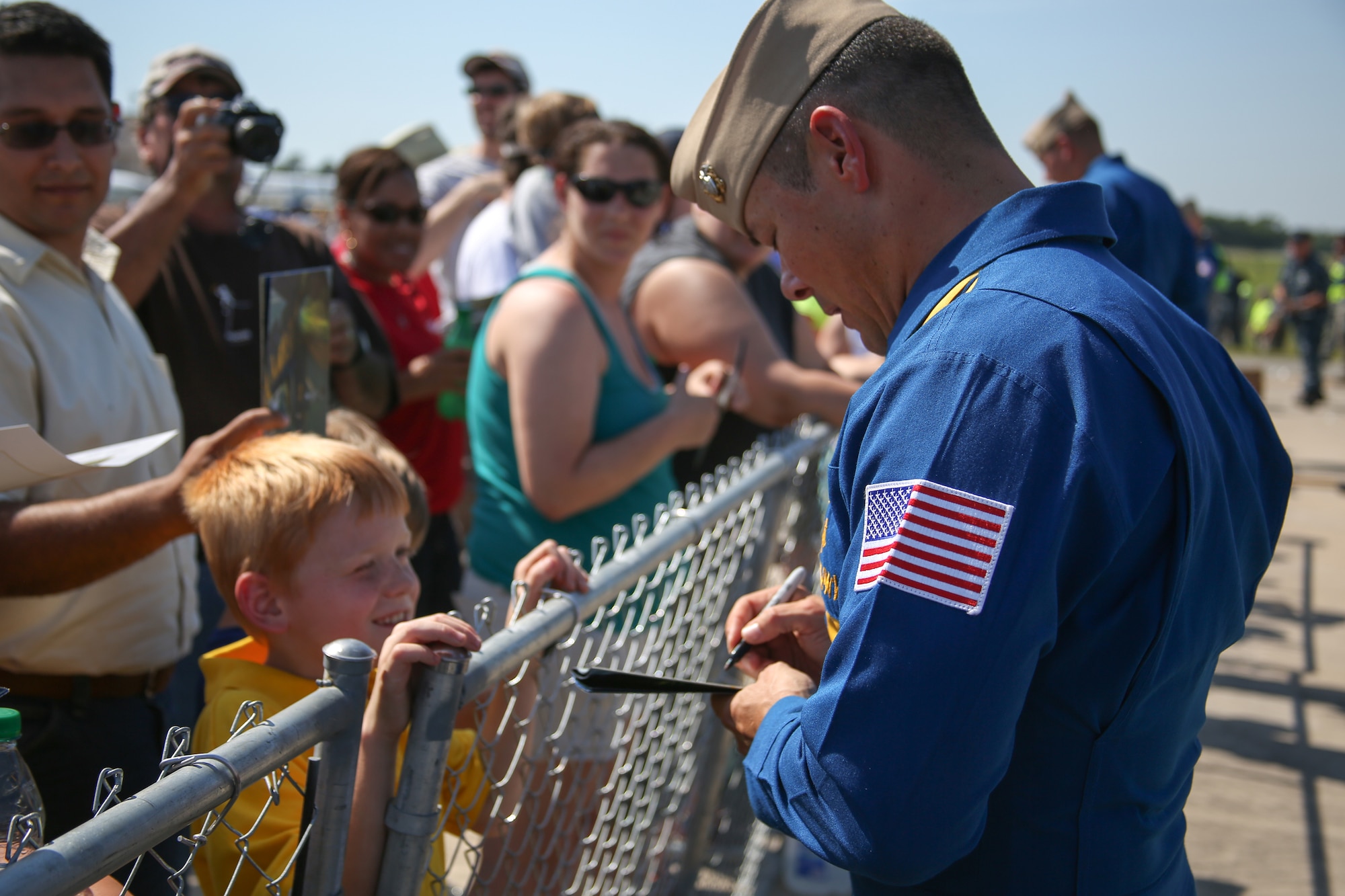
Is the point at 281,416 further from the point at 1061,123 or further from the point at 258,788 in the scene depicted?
the point at 1061,123

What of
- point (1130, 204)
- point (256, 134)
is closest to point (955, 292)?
point (256, 134)

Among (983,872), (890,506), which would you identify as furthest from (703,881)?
(890,506)

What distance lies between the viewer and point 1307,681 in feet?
18.6

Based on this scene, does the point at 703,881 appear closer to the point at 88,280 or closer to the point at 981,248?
the point at 88,280

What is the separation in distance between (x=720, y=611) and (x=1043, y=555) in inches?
73.7

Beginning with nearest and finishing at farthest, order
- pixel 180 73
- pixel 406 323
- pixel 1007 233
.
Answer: pixel 1007 233 → pixel 180 73 → pixel 406 323

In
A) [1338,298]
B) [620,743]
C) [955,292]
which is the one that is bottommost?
[1338,298]

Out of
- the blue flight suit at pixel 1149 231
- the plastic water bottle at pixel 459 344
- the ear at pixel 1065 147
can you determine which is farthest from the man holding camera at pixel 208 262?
the ear at pixel 1065 147

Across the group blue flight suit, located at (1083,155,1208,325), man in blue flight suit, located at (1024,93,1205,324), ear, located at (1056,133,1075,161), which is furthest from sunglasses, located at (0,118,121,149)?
ear, located at (1056,133,1075,161)

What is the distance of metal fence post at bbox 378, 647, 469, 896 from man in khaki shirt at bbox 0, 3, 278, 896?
0.85 meters

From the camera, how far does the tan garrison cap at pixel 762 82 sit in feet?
4.58

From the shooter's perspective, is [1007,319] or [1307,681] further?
[1307,681]

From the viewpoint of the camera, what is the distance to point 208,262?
3254 millimetres

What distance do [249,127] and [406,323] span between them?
1.16 m
